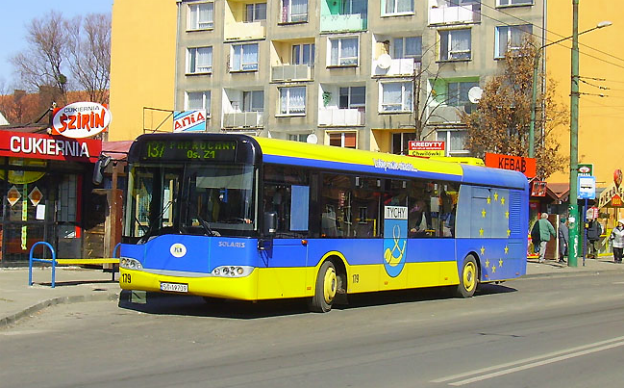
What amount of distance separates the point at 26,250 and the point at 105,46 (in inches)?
2428

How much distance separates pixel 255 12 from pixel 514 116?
789 inches

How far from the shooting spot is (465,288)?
62.8ft

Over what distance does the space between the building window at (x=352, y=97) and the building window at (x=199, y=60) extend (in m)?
9.28

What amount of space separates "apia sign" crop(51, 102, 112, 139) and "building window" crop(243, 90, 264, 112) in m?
36.2

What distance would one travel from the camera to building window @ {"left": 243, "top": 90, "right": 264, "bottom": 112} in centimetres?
5647

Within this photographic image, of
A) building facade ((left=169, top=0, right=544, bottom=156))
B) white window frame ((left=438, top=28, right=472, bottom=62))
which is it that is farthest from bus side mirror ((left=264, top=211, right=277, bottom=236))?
white window frame ((left=438, top=28, right=472, bottom=62))

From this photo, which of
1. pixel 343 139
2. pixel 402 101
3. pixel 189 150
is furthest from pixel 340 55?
pixel 189 150

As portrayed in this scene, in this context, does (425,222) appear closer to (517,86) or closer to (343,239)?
(343,239)

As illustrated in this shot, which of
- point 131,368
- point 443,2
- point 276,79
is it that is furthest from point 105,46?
point 131,368

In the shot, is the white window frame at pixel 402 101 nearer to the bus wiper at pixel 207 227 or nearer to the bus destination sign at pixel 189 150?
the bus destination sign at pixel 189 150

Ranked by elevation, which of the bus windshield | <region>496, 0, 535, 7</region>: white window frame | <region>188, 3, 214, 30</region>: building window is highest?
<region>188, 3, 214, 30</region>: building window

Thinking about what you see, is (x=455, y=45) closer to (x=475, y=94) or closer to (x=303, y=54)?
(x=475, y=94)

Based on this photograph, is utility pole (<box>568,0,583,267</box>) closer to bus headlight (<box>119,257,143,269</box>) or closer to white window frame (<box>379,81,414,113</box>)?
white window frame (<box>379,81,414,113</box>)

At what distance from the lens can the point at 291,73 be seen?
2153 inches
